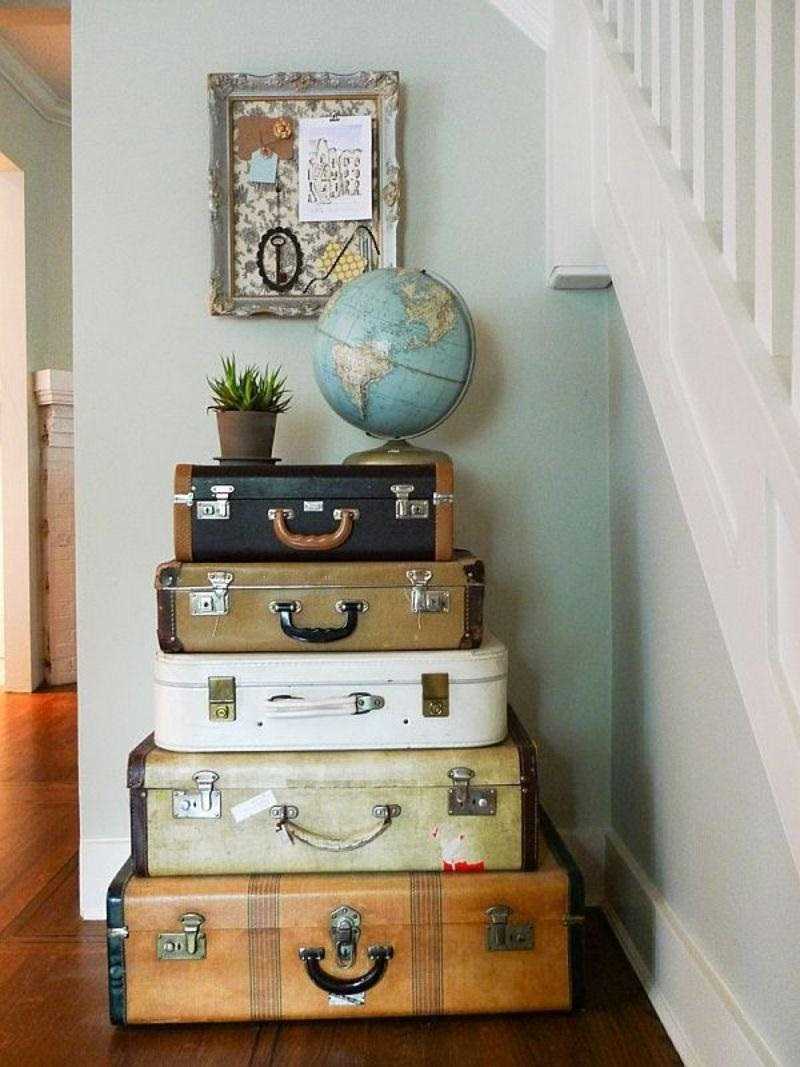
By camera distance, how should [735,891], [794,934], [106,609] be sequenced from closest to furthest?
[794,934] < [735,891] < [106,609]

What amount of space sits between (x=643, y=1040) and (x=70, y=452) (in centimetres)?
433

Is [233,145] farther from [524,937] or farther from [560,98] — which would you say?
[524,937]

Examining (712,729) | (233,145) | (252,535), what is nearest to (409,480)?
(252,535)

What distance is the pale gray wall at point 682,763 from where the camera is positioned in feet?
4.20

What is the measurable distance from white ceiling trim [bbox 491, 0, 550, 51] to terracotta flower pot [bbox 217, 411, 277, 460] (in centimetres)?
104

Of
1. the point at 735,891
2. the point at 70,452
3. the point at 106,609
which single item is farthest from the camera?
the point at 70,452

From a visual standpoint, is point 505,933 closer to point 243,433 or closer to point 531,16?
point 243,433

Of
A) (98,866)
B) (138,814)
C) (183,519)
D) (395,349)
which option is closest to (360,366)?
(395,349)

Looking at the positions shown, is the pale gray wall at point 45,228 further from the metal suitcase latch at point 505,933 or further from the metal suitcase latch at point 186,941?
the metal suitcase latch at point 505,933

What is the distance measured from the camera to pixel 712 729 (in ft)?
4.93

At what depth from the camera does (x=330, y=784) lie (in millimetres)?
1689

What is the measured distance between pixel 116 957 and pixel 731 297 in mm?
1373

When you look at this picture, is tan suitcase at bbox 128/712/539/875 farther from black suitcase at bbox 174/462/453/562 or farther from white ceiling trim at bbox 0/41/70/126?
white ceiling trim at bbox 0/41/70/126

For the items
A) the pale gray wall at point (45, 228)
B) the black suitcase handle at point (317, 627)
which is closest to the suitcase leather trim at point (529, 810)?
the black suitcase handle at point (317, 627)
